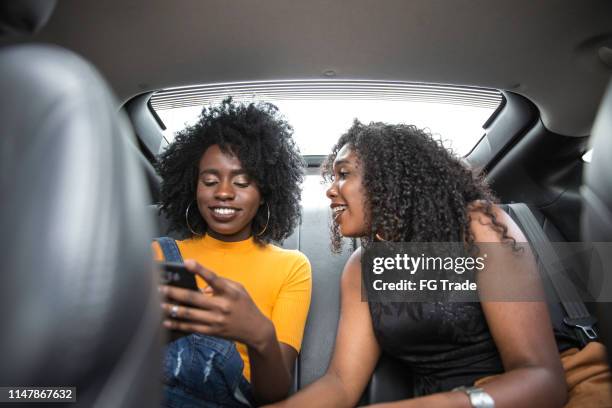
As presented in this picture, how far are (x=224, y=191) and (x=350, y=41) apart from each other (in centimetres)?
63

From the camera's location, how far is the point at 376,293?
1.59 meters

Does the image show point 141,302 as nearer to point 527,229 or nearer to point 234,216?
point 234,216

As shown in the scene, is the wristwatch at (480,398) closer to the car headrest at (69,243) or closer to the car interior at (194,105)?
the car interior at (194,105)

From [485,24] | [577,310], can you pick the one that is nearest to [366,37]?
[485,24]

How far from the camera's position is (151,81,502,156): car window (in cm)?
203

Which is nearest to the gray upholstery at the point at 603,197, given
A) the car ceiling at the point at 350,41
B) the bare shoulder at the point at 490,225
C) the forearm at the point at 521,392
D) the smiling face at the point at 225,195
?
the forearm at the point at 521,392

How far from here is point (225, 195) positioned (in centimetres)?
164

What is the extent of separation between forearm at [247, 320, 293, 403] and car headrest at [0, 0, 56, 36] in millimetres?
658

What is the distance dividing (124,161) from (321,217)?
5.48ft

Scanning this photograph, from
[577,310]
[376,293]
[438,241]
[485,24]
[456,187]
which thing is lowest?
[577,310]

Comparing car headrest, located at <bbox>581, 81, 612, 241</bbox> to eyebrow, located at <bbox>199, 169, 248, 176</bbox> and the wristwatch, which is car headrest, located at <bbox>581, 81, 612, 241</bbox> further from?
eyebrow, located at <bbox>199, 169, 248, 176</bbox>

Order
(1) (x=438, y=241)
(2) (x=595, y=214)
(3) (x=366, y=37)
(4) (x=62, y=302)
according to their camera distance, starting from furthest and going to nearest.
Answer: (3) (x=366, y=37) < (1) (x=438, y=241) < (2) (x=595, y=214) < (4) (x=62, y=302)

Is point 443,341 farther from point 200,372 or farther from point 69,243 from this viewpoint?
point 69,243

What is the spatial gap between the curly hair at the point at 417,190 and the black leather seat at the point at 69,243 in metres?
1.04
